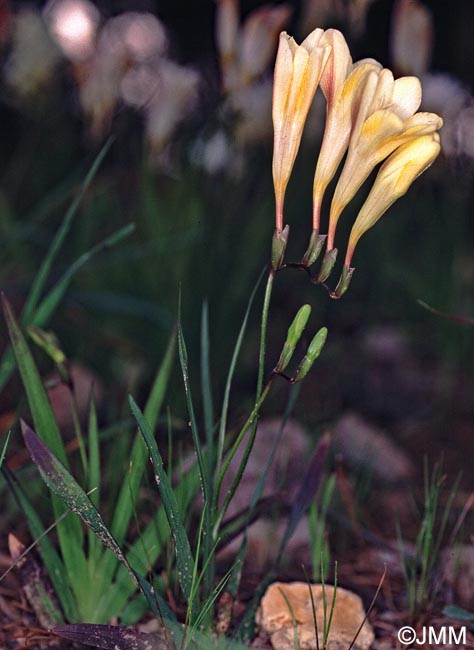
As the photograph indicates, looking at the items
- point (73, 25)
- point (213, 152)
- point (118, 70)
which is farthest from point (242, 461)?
point (73, 25)

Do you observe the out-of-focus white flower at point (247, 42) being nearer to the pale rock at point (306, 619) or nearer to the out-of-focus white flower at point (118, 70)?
the out-of-focus white flower at point (118, 70)

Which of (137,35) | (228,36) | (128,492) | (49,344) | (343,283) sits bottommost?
(128,492)

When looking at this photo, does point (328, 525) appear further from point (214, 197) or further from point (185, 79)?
point (185, 79)

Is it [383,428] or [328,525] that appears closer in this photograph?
[328,525]

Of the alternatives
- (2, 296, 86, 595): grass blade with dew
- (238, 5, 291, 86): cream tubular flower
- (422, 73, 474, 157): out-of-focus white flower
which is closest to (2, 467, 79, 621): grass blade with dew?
(2, 296, 86, 595): grass blade with dew

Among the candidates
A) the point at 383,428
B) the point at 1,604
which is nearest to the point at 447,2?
the point at 383,428

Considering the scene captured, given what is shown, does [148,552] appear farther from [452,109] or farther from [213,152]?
[452,109]

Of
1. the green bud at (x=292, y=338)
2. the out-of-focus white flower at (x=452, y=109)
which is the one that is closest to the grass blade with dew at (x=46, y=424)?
the green bud at (x=292, y=338)

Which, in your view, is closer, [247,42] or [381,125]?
[381,125]
